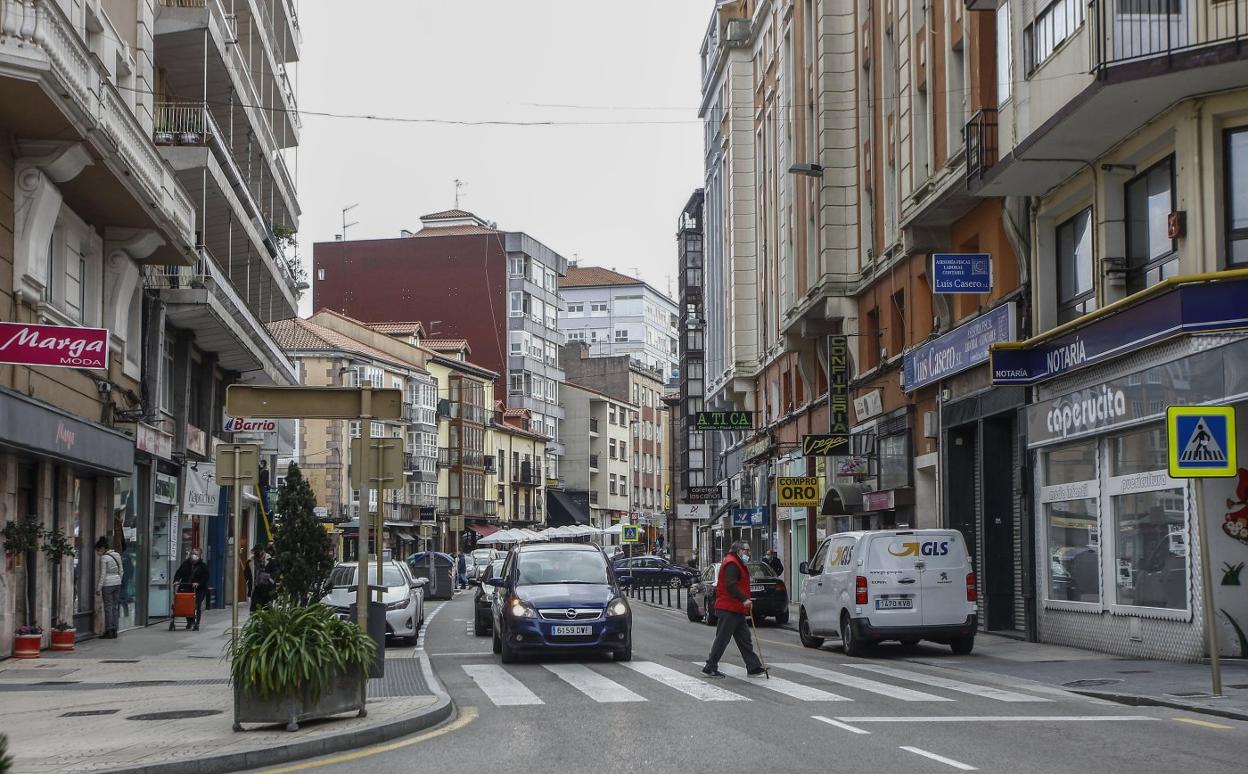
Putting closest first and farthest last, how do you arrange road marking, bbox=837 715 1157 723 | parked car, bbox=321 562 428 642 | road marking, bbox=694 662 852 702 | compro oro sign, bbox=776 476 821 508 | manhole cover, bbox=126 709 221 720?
road marking, bbox=837 715 1157 723, manhole cover, bbox=126 709 221 720, road marking, bbox=694 662 852 702, parked car, bbox=321 562 428 642, compro oro sign, bbox=776 476 821 508

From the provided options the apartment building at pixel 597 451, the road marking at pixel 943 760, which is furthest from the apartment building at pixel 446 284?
the road marking at pixel 943 760

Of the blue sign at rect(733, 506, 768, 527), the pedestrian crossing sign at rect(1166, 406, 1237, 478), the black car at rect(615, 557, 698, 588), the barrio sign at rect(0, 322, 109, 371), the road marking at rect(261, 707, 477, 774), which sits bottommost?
the black car at rect(615, 557, 698, 588)

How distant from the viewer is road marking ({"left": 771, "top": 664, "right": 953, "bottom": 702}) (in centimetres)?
1535

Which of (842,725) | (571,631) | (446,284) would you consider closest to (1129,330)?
(571,631)

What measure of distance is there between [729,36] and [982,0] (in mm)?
31718

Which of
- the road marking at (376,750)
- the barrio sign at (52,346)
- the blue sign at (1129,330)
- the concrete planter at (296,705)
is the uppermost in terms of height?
the blue sign at (1129,330)

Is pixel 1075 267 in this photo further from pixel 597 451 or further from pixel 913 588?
pixel 597 451

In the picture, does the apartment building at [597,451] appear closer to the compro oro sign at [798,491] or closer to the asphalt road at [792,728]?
the compro oro sign at [798,491]

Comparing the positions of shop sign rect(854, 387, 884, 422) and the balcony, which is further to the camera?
shop sign rect(854, 387, 884, 422)

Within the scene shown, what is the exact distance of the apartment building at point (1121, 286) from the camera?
18250 mm

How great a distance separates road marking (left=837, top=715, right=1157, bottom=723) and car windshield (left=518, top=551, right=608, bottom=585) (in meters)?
8.57

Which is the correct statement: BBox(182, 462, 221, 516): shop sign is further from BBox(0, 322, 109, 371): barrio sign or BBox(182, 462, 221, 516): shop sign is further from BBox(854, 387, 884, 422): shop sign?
BBox(854, 387, 884, 422): shop sign

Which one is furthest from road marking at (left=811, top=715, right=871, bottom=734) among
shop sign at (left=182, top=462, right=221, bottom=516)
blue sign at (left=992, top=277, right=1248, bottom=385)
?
shop sign at (left=182, top=462, right=221, bottom=516)

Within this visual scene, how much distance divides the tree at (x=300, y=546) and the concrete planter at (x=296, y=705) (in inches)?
569
